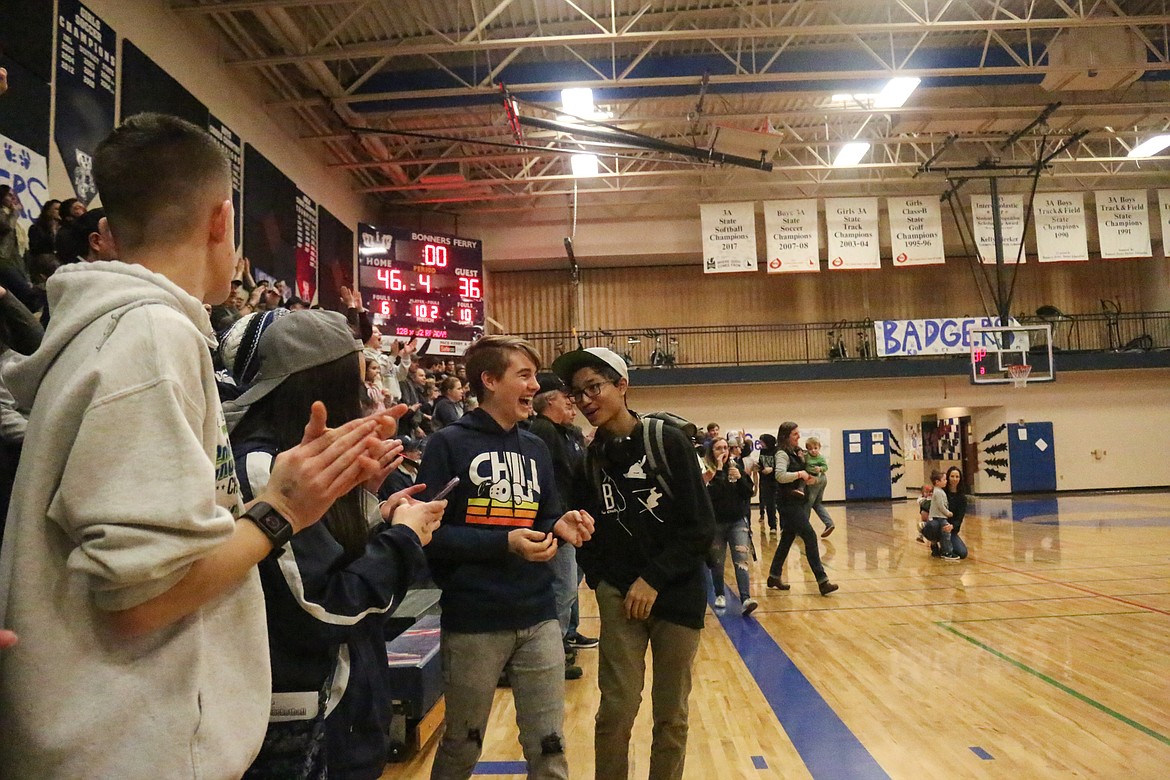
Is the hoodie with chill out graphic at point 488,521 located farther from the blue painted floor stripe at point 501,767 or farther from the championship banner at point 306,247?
the championship banner at point 306,247

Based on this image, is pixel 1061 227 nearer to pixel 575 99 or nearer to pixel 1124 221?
pixel 1124 221

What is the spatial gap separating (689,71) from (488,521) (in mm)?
10899

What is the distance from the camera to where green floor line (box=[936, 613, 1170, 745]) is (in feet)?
12.7

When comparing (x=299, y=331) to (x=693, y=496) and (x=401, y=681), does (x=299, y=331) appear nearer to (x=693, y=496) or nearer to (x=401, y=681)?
(x=693, y=496)

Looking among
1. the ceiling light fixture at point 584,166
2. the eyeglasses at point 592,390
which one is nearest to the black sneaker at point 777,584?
the eyeglasses at point 592,390

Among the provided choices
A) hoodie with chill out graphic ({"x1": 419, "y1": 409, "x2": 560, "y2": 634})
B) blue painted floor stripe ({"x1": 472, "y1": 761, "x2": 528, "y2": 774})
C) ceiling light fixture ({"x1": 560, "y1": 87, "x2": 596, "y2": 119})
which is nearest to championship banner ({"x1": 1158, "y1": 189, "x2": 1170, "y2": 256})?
ceiling light fixture ({"x1": 560, "y1": 87, "x2": 596, "y2": 119})

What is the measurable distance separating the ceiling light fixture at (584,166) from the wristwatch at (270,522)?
14504 mm

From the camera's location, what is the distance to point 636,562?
300cm

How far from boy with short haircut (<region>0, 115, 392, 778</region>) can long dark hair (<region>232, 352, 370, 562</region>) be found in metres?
0.38

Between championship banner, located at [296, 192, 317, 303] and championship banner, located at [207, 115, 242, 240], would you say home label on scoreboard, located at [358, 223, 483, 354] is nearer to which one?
championship banner, located at [296, 192, 317, 303]

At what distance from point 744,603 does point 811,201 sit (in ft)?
35.0

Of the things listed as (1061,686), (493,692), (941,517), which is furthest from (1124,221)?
(493,692)

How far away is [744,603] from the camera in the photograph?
7070 mm

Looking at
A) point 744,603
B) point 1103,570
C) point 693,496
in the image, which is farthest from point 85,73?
point 1103,570
